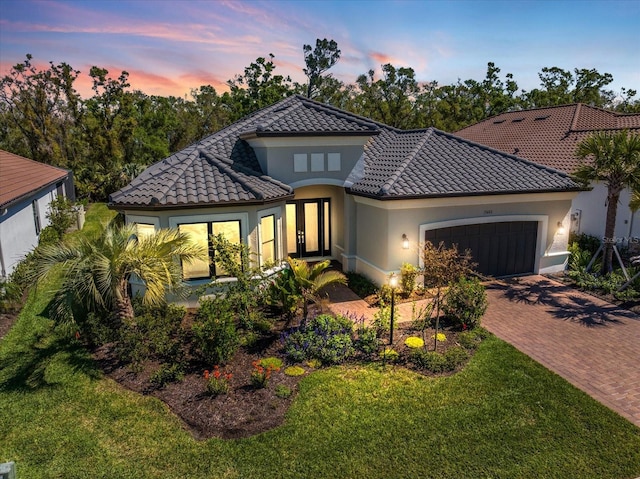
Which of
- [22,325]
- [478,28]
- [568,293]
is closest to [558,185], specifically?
[568,293]

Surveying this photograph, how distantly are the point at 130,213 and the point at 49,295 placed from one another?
498 centimetres

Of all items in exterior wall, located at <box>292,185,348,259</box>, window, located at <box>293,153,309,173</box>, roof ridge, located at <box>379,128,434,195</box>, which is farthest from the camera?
exterior wall, located at <box>292,185,348,259</box>

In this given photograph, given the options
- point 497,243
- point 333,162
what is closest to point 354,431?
point 333,162

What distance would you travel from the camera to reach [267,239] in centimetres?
1428

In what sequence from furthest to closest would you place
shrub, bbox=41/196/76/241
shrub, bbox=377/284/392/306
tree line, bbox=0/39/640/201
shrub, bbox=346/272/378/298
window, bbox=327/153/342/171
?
1. tree line, bbox=0/39/640/201
2. shrub, bbox=41/196/76/241
3. window, bbox=327/153/342/171
4. shrub, bbox=346/272/378/298
5. shrub, bbox=377/284/392/306

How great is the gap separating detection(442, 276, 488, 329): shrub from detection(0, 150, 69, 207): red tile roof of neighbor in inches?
605

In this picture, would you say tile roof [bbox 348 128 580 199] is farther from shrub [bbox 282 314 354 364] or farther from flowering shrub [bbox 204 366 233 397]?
flowering shrub [bbox 204 366 233 397]

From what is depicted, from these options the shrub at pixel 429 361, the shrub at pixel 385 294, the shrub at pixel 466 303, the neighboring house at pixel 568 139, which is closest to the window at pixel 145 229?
the shrub at pixel 385 294

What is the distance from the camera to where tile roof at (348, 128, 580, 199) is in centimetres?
1433

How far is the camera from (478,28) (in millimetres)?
14469

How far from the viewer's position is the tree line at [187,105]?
37.0 m

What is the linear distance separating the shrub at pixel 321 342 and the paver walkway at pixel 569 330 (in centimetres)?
221

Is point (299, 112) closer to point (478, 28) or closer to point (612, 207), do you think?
point (478, 28)

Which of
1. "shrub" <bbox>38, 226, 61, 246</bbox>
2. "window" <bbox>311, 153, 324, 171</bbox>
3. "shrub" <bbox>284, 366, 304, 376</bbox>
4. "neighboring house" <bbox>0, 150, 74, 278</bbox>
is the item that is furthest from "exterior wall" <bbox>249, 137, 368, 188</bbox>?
"shrub" <bbox>38, 226, 61, 246</bbox>
